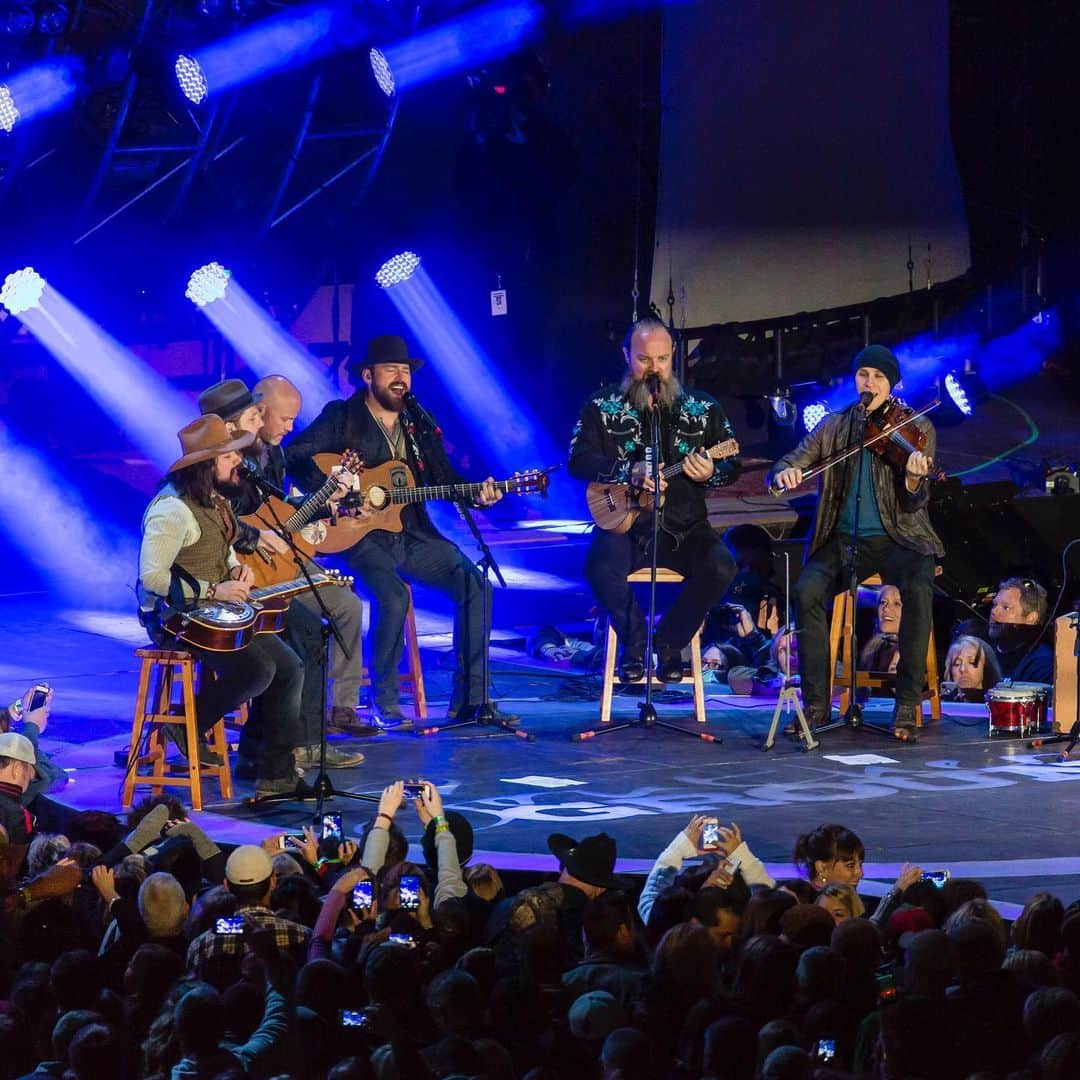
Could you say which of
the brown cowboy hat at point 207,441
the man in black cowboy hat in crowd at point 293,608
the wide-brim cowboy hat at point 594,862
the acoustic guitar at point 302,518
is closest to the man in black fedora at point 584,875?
the wide-brim cowboy hat at point 594,862

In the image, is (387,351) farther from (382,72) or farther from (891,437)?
(382,72)

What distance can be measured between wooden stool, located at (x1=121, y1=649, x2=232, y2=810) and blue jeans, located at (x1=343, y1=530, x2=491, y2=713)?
148cm

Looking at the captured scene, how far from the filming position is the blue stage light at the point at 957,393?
50.4ft

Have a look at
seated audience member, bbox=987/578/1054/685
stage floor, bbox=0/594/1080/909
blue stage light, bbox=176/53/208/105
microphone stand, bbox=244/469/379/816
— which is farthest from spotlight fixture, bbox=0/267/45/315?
seated audience member, bbox=987/578/1054/685

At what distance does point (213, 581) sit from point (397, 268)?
7.94 meters

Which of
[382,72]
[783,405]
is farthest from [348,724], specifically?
[783,405]

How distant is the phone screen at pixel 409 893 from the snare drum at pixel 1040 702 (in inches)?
178

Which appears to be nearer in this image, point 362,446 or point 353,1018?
point 353,1018

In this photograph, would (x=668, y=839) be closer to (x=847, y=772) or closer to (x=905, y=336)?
(x=847, y=772)

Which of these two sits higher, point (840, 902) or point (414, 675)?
point (414, 675)

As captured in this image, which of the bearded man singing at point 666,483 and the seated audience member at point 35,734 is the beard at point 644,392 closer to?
the bearded man singing at point 666,483

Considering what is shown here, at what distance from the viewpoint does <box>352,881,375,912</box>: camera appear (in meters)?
4.56

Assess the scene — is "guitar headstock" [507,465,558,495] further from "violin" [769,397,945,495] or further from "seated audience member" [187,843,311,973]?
"seated audience member" [187,843,311,973]

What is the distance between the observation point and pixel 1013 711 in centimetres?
816
